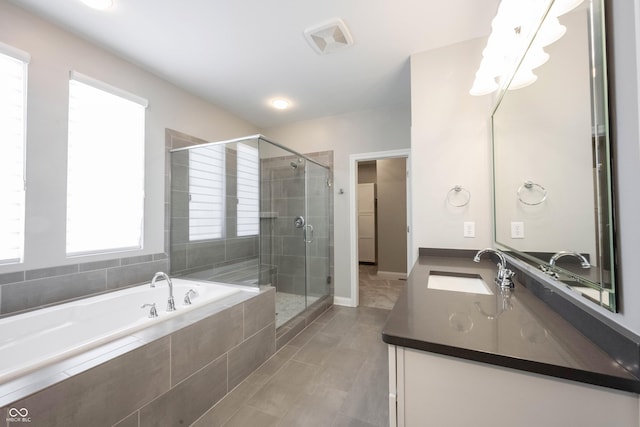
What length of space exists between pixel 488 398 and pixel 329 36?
7.34 ft

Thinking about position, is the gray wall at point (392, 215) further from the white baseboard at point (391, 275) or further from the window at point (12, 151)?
the window at point (12, 151)

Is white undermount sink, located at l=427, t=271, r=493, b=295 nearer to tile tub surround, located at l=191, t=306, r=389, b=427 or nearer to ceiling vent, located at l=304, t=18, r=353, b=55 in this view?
tile tub surround, located at l=191, t=306, r=389, b=427

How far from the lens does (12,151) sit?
153 centimetres

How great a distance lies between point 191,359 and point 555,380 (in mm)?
1653

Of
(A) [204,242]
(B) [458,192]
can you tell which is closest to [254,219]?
(A) [204,242]

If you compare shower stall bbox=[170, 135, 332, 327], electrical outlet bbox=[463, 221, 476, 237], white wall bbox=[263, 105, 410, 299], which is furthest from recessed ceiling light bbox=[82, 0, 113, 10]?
electrical outlet bbox=[463, 221, 476, 237]

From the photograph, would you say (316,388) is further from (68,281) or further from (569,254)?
(68,281)

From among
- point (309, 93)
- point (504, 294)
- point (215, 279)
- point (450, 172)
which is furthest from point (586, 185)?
point (215, 279)

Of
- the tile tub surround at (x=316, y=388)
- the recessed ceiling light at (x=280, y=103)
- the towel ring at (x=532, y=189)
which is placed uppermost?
the recessed ceiling light at (x=280, y=103)

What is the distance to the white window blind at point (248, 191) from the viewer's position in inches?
106

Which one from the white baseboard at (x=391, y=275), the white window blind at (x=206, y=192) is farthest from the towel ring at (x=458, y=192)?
the white baseboard at (x=391, y=275)

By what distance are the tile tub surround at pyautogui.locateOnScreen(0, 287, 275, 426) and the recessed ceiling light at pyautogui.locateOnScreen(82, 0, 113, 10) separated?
2.03 meters

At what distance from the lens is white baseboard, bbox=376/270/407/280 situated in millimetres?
4744

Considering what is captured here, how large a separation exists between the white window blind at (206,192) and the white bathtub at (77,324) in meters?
0.75
